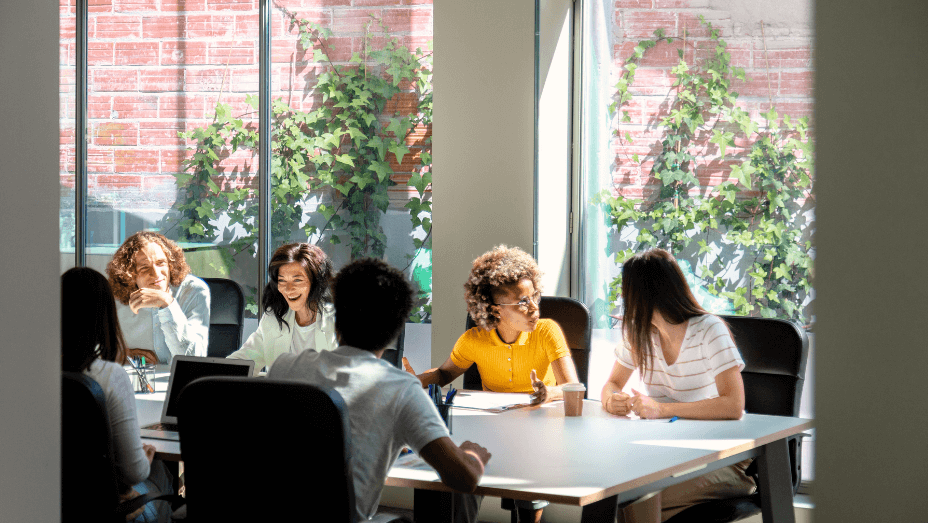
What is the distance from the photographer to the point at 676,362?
2961mm

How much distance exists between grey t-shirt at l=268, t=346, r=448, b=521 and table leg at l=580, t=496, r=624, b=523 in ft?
1.52

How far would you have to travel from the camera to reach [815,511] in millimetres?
876

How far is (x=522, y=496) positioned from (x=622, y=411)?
3.14 feet

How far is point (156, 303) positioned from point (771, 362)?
2648 millimetres

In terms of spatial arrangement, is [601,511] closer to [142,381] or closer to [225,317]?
[142,381]

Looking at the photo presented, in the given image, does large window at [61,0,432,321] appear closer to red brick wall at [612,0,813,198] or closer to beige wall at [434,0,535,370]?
beige wall at [434,0,535,370]

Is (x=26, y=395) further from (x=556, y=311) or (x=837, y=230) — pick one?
(x=556, y=311)

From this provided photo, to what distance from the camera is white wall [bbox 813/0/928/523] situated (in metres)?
0.86

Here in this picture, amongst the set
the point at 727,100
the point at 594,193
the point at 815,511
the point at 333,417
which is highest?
the point at 727,100

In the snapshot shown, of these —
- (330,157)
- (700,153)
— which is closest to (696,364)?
(700,153)

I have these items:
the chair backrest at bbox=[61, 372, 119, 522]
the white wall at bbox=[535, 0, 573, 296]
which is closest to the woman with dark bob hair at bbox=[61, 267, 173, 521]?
the chair backrest at bbox=[61, 372, 119, 522]

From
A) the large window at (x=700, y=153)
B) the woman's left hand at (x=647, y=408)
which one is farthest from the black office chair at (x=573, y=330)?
the large window at (x=700, y=153)

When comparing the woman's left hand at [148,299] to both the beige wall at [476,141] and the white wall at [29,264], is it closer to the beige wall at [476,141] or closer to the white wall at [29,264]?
the beige wall at [476,141]

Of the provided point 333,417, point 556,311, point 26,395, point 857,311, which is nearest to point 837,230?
point 857,311
